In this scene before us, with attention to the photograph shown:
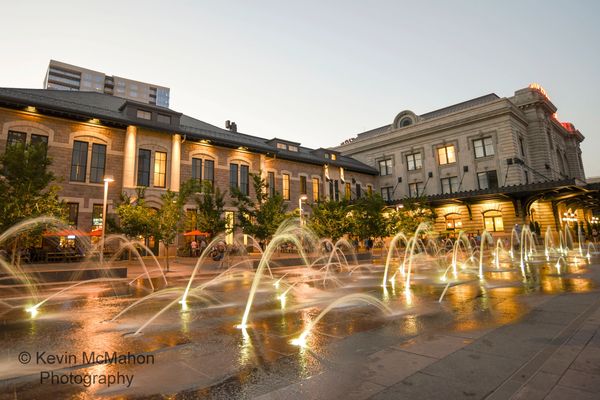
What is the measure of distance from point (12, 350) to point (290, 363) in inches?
173

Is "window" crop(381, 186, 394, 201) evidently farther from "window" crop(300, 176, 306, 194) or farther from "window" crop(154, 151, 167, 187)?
"window" crop(154, 151, 167, 187)

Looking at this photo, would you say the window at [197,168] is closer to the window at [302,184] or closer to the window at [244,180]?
the window at [244,180]

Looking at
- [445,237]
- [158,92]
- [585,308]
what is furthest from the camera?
[158,92]

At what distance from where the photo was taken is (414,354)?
443 cm

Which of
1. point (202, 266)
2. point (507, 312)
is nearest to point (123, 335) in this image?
point (507, 312)

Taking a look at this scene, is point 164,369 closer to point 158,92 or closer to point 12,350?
point 12,350

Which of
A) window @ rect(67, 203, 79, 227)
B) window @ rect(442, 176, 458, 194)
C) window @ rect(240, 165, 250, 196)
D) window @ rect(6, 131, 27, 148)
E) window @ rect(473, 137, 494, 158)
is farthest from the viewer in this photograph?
window @ rect(442, 176, 458, 194)

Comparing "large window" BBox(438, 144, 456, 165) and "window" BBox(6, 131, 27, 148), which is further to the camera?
"large window" BBox(438, 144, 456, 165)

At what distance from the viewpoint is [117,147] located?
Result: 25.9m

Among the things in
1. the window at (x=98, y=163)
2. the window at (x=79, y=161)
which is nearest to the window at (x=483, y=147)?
the window at (x=98, y=163)

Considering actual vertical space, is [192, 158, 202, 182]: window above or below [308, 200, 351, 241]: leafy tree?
above

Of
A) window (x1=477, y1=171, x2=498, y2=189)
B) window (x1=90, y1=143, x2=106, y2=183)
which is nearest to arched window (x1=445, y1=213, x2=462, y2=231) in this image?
window (x1=477, y1=171, x2=498, y2=189)

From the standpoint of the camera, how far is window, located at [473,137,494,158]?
40406 mm

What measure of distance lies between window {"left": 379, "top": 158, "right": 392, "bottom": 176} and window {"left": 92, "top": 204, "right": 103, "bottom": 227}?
3883 cm
